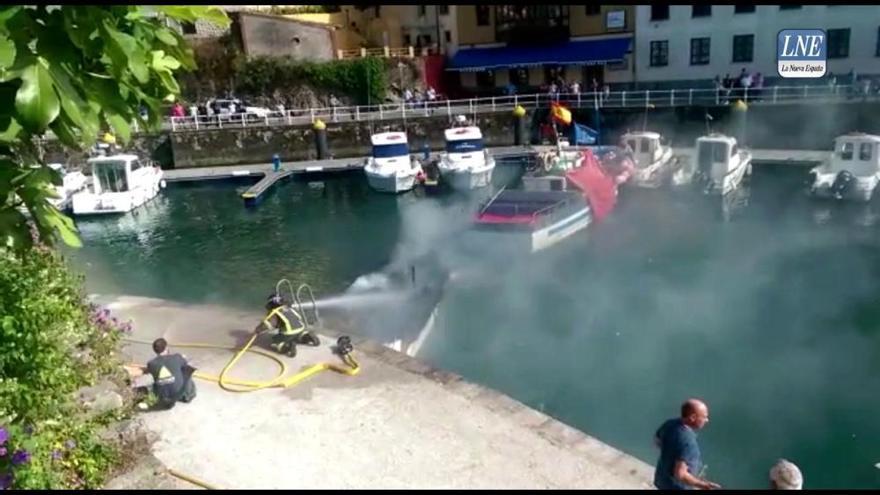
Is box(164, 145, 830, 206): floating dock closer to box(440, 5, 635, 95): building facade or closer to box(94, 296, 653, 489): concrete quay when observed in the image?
box(440, 5, 635, 95): building facade

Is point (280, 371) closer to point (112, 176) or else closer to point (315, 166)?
point (112, 176)

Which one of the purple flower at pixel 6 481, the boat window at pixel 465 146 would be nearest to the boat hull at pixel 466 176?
the boat window at pixel 465 146

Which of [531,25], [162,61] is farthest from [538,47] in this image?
[162,61]

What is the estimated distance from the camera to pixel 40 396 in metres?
7.62

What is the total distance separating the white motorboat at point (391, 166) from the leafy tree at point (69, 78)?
28.5 metres

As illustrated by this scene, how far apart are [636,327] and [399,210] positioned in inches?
559

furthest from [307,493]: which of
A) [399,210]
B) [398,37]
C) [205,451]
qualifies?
[398,37]

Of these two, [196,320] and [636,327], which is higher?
[196,320]

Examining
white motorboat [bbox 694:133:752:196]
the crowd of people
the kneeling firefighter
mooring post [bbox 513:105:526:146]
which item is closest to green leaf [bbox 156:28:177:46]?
the crowd of people

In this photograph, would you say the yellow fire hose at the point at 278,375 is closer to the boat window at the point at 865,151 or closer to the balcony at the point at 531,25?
the boat window at the point at 865,151

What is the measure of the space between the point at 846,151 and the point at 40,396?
27776 millimetres

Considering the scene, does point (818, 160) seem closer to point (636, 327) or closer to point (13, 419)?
point (636, 327)

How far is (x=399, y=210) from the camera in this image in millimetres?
30000

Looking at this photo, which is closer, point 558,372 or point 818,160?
point 558,372
